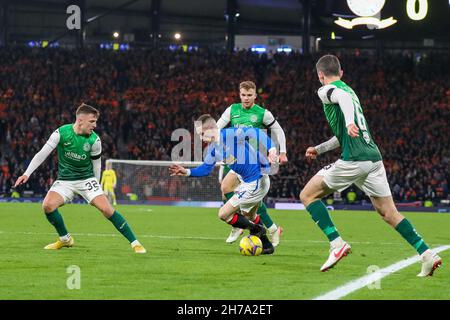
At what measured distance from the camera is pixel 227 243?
15.2 meters

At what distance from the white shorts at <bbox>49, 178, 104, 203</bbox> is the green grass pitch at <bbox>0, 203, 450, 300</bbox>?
840mm

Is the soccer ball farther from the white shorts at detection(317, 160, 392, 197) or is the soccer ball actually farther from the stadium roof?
the stadium roof

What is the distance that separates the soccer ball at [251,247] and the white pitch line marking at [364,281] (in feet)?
6.91

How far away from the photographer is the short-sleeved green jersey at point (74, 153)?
43.5ft

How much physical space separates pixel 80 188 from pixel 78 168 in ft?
1.03

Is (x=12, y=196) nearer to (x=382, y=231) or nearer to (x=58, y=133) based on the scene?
(x=382, y=231)

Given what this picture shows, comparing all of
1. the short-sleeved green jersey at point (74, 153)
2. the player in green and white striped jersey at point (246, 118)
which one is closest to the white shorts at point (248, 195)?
the player in green and white striped jersey at point (246, 118)

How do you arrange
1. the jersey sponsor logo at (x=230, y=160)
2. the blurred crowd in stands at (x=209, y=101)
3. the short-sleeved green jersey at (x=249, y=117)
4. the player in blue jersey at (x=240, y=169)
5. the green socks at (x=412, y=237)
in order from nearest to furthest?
the green socks at (x=412, y=237) → the player in blue jersey at (x=240, y=169) → the jersey sponsor logo at (x=230, y=160) → the short-sleeved green jersey at (x=249, y=117) → the blurred crowd in stands at (x=209, y=101)

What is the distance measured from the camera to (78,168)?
13.5 meters

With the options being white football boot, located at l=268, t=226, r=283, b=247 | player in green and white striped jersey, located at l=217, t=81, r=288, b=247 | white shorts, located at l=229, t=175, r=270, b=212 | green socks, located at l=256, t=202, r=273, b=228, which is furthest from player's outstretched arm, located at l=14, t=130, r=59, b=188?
white football boot, located at l=268, t=226, r=283, b=247

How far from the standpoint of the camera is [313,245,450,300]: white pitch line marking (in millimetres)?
8188

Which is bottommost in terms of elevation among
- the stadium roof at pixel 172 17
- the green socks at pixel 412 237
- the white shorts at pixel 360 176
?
the green socks at pixel 412 237

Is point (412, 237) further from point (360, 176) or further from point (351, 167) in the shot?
point (351, 167)

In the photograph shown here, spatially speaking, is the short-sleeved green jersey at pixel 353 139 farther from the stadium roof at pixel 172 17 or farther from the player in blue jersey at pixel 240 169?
the stadium roof at pixel 172 17
